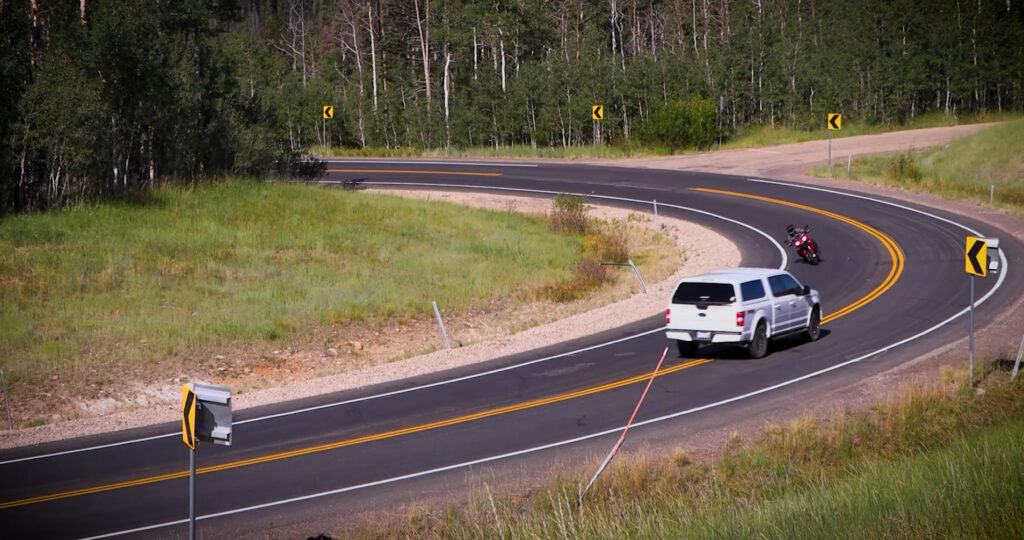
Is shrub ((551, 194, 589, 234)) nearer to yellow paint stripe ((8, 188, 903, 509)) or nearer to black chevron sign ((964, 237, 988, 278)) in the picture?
yellow paint stripe ((8, 188, 903, 509))

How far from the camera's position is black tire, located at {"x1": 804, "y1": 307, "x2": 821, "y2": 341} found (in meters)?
22.2

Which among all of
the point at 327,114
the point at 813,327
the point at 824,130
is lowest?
the point at 813,327

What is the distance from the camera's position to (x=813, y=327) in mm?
22250

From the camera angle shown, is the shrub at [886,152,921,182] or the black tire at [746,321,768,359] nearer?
the black tire at [746,321,768,359]

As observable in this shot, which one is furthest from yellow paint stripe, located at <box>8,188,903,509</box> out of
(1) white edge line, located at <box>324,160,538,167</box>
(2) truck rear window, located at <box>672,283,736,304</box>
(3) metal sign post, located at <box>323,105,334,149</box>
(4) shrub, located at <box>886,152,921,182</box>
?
(3) metal sign post, located at <box>323,105,334,149</box>

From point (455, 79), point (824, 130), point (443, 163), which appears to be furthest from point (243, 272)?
point (455, 79)

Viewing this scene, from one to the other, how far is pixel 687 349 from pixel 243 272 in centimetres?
1444

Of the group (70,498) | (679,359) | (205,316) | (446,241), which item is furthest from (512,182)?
(70,498)

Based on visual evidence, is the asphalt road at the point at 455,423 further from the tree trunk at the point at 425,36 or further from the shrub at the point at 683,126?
the tree trunk at the point at 425,36

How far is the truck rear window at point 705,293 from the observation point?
800 inches

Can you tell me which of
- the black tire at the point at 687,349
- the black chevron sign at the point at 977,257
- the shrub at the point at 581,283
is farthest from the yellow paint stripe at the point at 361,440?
the shrub at the point at 581,283

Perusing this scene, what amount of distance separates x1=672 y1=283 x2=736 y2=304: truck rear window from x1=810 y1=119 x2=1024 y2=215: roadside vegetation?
80.9ft

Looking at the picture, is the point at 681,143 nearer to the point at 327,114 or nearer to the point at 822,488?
the point at 327,114

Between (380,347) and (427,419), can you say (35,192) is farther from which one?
(427,419)
